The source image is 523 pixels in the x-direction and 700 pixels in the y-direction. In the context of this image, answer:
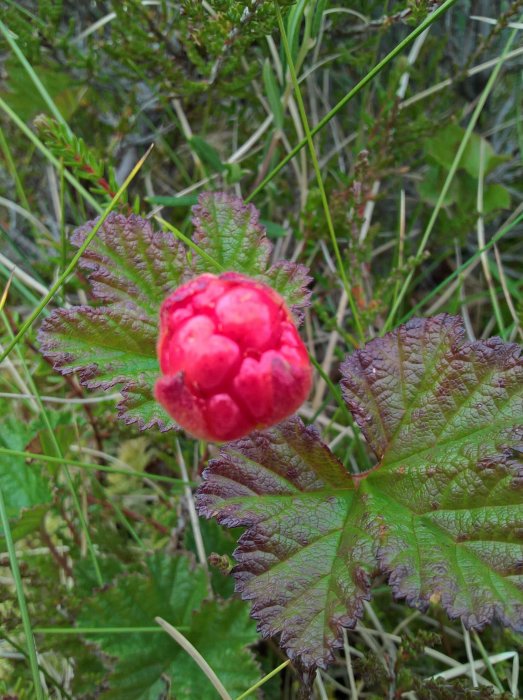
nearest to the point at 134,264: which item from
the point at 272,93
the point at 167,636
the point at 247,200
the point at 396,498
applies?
the point at 247,200

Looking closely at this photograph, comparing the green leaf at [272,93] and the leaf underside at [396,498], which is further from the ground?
the green leaf at [272,93]

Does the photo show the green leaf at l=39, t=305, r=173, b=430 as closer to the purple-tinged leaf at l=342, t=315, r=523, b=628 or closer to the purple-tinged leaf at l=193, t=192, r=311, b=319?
the purple-tinged leaf at l=193, t=192, r=311, b=319

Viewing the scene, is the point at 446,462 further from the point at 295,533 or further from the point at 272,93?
the point at 272,93

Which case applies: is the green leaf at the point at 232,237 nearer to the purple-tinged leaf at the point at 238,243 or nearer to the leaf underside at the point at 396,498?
the purple-tinged leaf at the point at 238,243

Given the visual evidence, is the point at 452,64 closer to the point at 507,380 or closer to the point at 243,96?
the point at 243,96

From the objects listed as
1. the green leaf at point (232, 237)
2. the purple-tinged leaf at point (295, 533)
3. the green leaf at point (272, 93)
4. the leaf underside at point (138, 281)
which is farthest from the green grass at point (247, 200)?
the purple-tinged leaf at point (295, 533)
